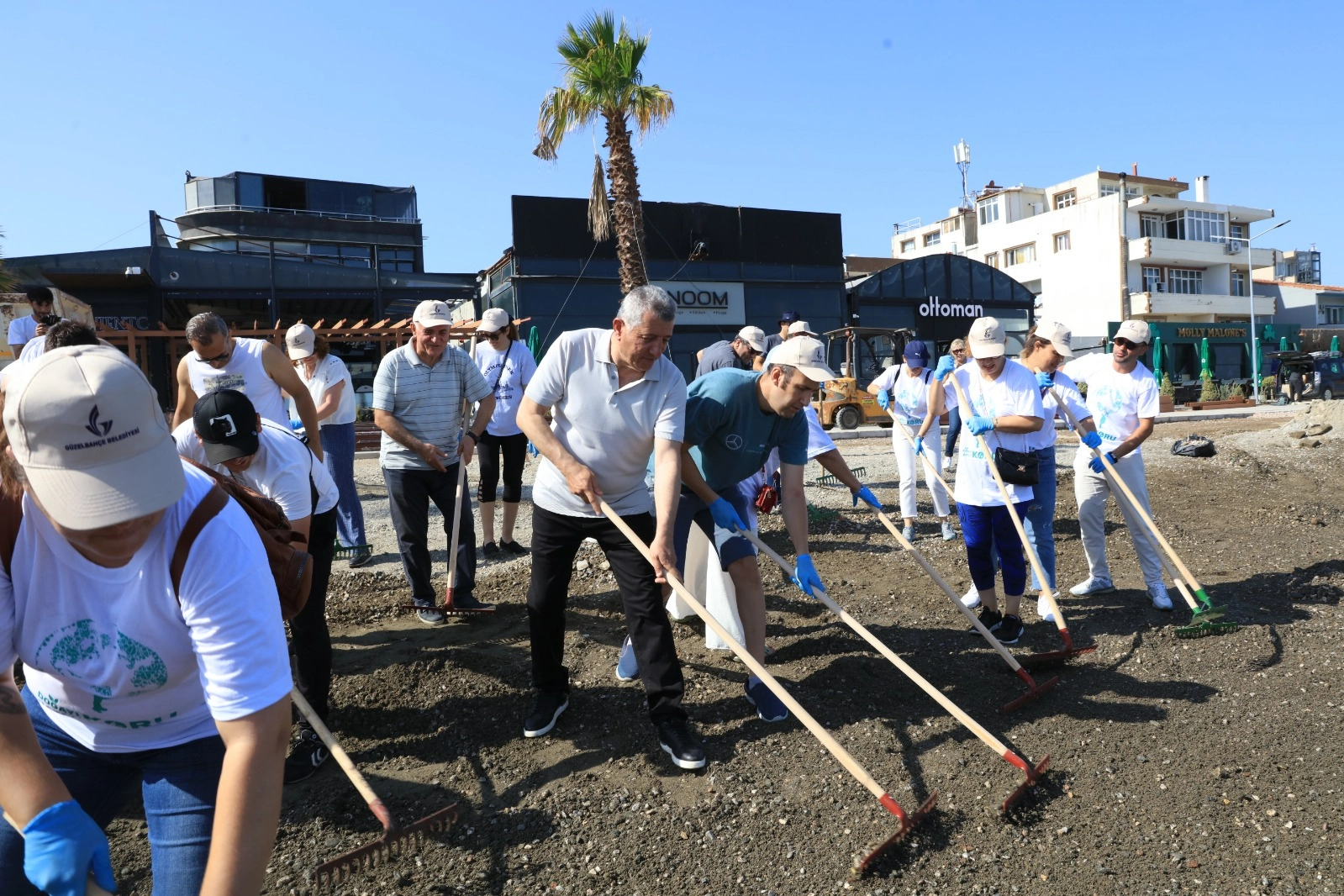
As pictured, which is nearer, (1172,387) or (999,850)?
(999,850)

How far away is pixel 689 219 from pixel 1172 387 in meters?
17.3

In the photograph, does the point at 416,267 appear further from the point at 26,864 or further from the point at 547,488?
the point at 26,864

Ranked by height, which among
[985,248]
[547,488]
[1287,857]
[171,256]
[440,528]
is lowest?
[1287,857]

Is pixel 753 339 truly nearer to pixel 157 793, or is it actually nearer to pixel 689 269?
pixel 157 793

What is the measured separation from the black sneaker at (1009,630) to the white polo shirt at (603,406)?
2.50 metres

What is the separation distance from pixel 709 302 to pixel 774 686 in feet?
72.2

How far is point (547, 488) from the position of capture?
12.0 feet

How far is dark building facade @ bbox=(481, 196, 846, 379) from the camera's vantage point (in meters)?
22.5

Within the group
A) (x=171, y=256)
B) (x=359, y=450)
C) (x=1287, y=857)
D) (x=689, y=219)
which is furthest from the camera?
(x=689, y=219)

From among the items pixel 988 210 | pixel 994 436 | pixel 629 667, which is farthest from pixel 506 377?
pixel 988 210

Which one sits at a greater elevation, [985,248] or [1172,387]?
[985,248]

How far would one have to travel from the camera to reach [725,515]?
3.82 m

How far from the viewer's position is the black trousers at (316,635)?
3.44m

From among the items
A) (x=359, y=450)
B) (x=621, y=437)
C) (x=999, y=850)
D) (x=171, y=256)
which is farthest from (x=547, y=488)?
(x=171, y=256)
